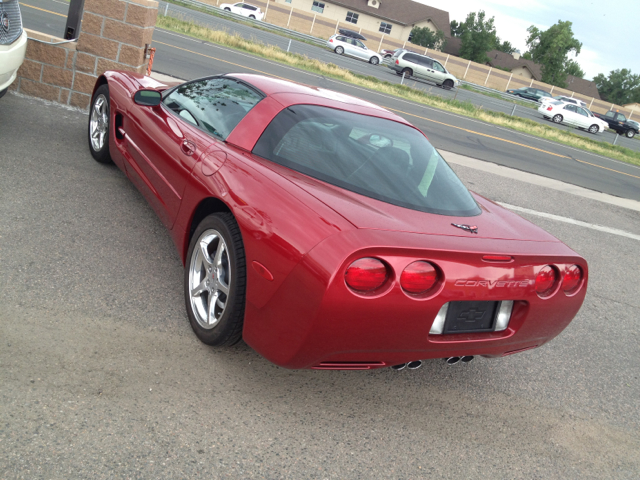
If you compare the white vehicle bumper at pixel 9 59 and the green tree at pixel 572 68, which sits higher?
the green tree at pixel 572 68

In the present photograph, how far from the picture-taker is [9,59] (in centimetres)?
493

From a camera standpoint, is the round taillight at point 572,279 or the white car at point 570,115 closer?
the round taillight at point 572,279

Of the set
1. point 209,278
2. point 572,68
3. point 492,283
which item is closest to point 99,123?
point 209,278

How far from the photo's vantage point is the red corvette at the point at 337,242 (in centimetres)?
238

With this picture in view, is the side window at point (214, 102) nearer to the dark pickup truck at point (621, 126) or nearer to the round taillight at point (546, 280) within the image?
the round taillight at point (546, 280)

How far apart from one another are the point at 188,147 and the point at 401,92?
799 inches

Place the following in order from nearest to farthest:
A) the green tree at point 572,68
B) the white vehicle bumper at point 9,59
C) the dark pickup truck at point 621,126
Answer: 1. the white vehicle bumper at point 9,59
2. the dark pickup truck at point 621,126
3. the green tree at point 572,68

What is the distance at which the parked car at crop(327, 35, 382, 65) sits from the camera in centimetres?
3531

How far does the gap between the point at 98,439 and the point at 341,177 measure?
1.69 m

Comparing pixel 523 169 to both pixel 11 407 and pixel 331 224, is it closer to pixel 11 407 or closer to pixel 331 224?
pixel 331 224

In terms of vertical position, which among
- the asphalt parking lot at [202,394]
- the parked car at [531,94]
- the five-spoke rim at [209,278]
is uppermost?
the parked car at [531,94]

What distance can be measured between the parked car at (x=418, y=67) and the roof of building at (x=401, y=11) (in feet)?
111

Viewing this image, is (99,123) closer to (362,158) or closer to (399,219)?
(362,158)

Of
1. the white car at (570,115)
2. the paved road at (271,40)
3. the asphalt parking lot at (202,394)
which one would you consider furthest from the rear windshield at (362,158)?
the white car at (570,115)
